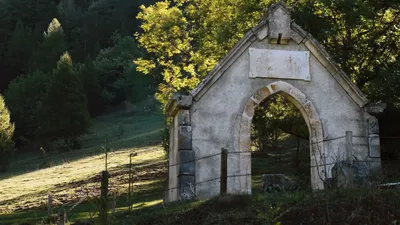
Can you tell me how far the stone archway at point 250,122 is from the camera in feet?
47.2

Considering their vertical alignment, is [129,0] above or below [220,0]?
above

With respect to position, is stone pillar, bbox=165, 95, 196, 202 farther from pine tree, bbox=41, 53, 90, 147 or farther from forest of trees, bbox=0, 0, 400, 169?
pine tree, bbox=41, 53, 90, 147

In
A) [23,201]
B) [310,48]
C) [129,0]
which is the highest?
[129,0]

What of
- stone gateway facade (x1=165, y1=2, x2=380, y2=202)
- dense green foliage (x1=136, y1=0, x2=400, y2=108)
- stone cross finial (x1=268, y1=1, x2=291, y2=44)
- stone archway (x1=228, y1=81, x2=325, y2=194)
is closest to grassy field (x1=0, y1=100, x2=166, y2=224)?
stone gateway facade (x1=165, y1=2, x2=380, y2=202)

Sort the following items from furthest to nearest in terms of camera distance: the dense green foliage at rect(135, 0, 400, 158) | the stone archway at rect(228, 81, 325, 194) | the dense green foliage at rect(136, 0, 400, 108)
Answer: the dense green foliage at rect(136, 0, 400, 108) → the dense green foliage at rect(135, 0, 400, 158) → the stone archway at rect(228, 81, 325, 194)

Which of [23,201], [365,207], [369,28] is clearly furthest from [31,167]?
[365,207]

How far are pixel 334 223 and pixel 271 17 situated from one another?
22.7ft

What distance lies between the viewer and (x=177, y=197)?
45.3 ft

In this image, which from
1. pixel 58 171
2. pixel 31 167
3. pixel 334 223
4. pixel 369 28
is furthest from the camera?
pixel 31 167

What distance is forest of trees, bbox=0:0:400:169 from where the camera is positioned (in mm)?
18344

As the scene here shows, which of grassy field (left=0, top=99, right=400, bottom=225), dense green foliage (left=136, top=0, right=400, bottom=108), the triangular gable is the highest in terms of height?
dense green foliage (left=136, top=0, right=400, bottom=108)

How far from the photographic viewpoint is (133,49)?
7300cm

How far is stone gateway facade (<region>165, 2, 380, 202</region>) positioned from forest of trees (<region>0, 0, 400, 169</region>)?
264 cm

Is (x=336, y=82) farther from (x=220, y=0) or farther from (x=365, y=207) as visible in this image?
(x=220, y=0)
